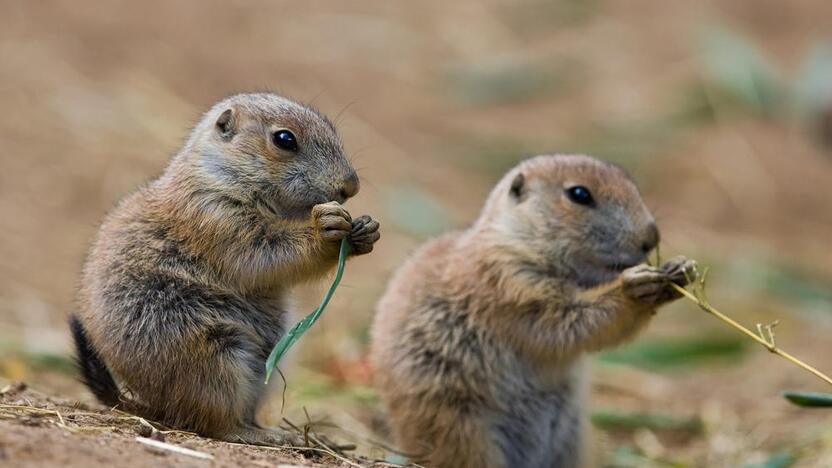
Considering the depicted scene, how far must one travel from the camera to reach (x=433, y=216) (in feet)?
38.1

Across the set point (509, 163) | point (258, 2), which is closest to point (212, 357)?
point (509, 163)

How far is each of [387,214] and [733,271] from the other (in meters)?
3.20

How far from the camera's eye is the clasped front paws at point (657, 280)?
6.32 metres

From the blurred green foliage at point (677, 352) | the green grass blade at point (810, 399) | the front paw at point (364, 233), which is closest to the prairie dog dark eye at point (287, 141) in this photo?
the front paw at point (364, 233)

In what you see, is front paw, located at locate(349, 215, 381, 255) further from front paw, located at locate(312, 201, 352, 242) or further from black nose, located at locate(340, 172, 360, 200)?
black nose, located at locate(340, 172, 360, 200)

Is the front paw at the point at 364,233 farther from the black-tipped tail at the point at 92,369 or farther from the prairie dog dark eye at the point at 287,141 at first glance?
the black-tipped tail at the point at 92,369

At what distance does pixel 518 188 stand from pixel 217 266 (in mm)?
1992

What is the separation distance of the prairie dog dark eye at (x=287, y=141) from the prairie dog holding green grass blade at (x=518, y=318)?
1486mm

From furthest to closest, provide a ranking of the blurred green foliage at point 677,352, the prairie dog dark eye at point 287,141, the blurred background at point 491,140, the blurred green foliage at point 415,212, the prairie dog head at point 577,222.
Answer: the blurred green foliage at point 415,212 → the blurred background at point 491,140 → the blurred green foliage at point 677,352 → the prairie dog head at point 577,222 → the prairie dog dark eye at point 287,141

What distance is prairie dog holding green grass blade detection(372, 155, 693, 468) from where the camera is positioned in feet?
21.7

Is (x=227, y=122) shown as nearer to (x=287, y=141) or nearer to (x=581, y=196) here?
(x=287, y=141)

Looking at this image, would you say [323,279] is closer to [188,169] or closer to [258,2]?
[188,169]

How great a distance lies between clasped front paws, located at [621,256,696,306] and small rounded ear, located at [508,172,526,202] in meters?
0.81

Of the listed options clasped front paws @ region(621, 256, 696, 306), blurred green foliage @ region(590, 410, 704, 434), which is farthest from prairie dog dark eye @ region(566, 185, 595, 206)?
blurred green foliage @ region(590, 410, 704, 434)
